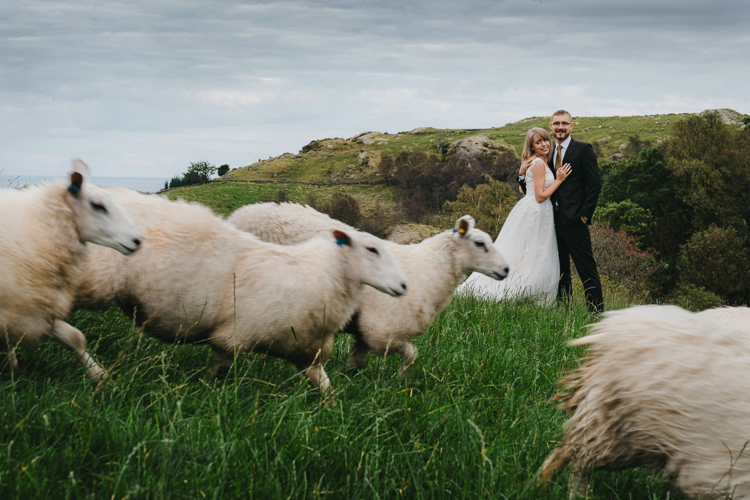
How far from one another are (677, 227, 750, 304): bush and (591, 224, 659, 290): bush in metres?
2.82

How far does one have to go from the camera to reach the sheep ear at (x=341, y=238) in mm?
3746

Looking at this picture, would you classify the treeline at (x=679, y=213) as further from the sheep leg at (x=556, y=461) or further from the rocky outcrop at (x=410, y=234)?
the sheep leg at (x=556, y=461)

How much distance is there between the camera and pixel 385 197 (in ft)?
245

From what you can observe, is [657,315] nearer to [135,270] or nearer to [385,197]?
[135,270]

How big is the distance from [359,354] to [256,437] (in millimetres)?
2196

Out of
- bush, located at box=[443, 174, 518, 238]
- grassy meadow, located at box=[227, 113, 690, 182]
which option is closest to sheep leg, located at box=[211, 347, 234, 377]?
bush, located at box=[443, 174, 518, 238]

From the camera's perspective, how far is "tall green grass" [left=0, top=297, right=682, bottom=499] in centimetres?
207

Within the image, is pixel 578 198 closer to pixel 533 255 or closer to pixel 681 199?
pixel 533 255

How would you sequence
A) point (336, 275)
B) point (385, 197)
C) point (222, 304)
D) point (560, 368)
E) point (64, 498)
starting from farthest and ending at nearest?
point (385, 197) < point (560, 368) < point (336, 275) < point (222, 304) < point (64, 498)

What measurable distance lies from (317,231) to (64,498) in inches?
128

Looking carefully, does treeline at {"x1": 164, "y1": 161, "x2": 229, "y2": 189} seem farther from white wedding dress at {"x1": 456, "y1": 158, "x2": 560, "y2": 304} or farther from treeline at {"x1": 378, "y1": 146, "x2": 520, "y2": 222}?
white wedding dress at {"x1": 456, "y1": 158, "x2": 560, "y2": 304}

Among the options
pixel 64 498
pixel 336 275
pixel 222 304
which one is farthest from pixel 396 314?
pixel 64 498

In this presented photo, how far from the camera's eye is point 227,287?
3.39m

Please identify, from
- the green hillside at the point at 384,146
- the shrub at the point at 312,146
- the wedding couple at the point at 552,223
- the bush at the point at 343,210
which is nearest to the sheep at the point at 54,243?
the wedding couple at the point at 552,223
